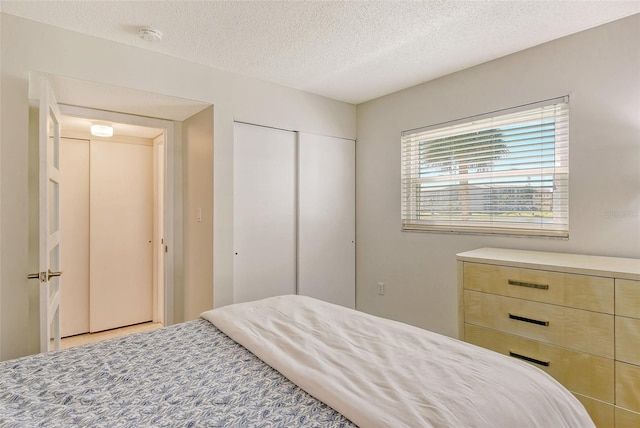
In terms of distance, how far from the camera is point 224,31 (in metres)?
2.21

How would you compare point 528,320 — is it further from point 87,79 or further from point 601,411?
point 87,79

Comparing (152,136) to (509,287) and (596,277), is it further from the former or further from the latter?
(596,277)

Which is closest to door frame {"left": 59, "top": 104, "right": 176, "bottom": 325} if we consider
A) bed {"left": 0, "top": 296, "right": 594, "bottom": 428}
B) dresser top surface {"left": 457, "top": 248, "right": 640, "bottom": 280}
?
bed {"left": 0, "top": 296, "right": 594, "bottom": 428}

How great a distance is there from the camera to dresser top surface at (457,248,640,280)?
1.73 meters

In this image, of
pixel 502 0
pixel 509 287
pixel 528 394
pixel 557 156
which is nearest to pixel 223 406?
pixel 528 394

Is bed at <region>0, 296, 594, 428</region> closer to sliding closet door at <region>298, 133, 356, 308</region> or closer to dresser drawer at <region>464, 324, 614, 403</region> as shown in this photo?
dresser drawer at <region>464, 324, 614, 403</region>

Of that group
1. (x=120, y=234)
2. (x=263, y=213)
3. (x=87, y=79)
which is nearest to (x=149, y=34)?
(x=87, y=79)

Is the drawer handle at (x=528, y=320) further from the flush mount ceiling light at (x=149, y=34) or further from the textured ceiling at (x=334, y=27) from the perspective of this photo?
the flush mount ceiling light at (x=149, y=34)

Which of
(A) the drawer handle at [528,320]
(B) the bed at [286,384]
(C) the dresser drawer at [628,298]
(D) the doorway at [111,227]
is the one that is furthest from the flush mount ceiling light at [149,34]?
(C) the dresser drawer at [628,298]

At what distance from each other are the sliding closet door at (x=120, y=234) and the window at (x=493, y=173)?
2861 mm

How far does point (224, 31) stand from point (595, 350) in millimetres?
2761

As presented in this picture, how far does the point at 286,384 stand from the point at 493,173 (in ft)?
7.54

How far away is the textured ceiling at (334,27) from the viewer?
6.39 ft

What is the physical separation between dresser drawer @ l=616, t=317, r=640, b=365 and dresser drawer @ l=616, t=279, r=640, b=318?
0.11 ft
